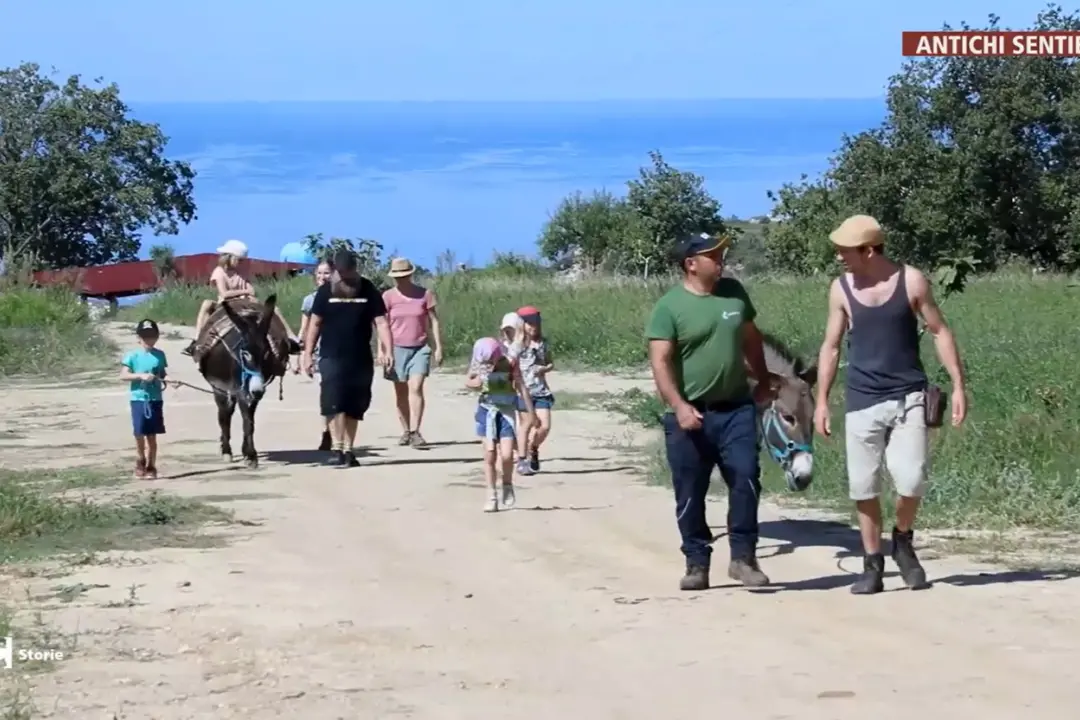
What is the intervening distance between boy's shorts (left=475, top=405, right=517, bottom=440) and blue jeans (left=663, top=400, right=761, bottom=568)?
10.6 feet

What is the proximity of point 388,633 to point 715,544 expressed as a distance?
3080mm

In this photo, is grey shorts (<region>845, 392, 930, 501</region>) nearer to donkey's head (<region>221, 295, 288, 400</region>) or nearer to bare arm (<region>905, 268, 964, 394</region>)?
bare arm (<region>905, 268, 964, 394</region>)

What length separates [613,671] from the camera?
7.54 m

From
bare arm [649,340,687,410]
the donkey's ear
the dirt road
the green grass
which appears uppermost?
bare arm [649,340,687,410]

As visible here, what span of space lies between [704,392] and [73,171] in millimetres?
64473

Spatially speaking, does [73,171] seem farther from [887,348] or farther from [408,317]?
[887,348]

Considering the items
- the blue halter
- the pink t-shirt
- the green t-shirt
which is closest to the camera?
the green t-shirt

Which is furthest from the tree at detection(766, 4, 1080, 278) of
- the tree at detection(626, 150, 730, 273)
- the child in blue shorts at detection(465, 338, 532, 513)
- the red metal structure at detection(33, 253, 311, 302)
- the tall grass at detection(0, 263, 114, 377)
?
the child in blue shorts at detection(465, 338, 532, 513)

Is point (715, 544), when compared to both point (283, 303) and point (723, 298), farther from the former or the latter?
point (283, 303)

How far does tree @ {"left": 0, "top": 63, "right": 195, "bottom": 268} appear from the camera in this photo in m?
70.0

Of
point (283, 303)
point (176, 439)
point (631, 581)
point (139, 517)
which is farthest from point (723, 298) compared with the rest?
point (283, 303)

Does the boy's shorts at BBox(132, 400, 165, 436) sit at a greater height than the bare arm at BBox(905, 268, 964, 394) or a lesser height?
lesser

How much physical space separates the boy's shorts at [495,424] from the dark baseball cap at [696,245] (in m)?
3.44

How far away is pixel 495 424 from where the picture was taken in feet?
40.5
